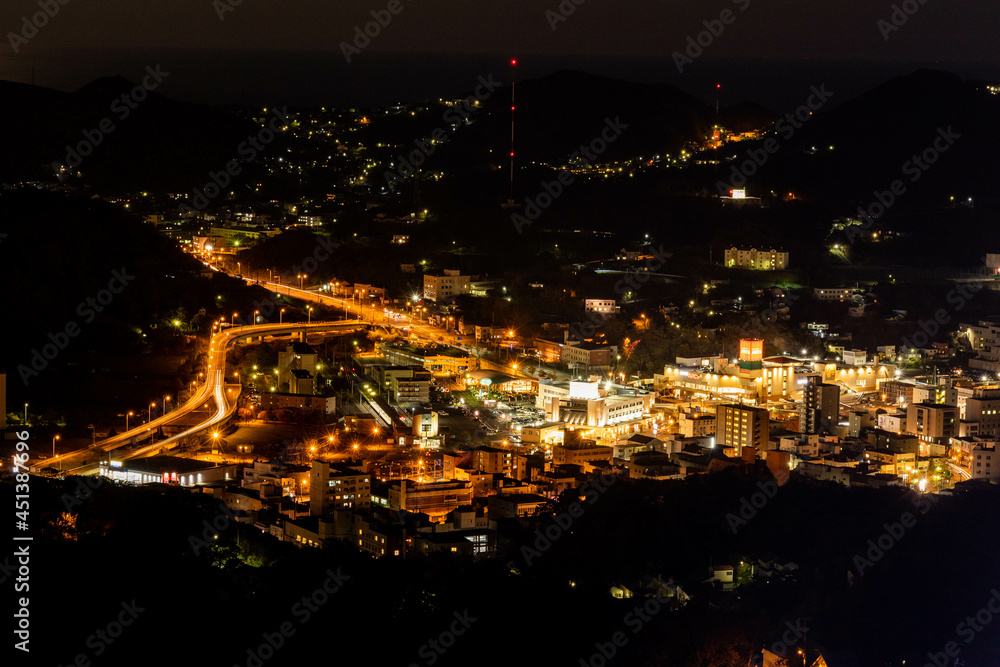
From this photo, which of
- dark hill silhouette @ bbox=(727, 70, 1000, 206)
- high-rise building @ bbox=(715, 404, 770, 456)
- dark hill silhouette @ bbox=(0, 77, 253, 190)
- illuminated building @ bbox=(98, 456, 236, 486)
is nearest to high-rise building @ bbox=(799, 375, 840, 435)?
high-rise building @ bbox=(715, 404, 770, 456)

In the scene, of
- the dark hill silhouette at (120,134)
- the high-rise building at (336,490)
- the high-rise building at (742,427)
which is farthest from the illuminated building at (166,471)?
the dark hill silhouette at (120,134)

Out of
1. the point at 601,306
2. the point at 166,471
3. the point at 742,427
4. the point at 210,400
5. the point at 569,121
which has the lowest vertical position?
the point at 166,471

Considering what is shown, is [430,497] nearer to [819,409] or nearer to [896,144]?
[819,409]

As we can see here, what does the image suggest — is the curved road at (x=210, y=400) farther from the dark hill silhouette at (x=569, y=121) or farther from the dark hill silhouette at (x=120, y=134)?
the dark hill silhouette at (x=569, y=121)

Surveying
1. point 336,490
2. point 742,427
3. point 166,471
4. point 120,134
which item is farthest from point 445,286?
point 120,134

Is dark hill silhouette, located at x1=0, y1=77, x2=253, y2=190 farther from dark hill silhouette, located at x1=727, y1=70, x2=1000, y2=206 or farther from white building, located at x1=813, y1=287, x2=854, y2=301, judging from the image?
white building, located at x1=813, y1=287, x2=854, y2=301
